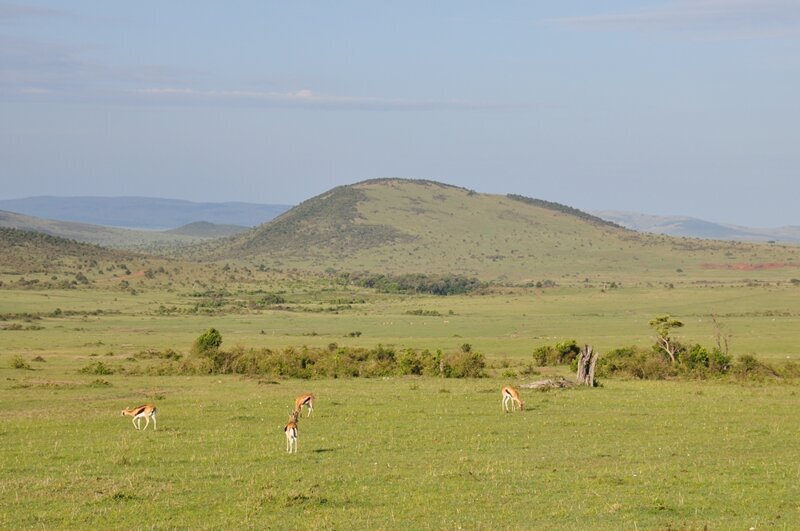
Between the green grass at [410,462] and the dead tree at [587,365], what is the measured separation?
2381 mm

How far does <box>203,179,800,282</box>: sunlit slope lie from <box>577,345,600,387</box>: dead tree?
101 meters

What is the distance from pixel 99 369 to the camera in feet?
126

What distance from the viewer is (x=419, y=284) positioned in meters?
120

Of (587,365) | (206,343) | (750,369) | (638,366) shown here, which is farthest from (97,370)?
(750,369)

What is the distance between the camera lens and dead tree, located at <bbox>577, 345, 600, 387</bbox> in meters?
32.3

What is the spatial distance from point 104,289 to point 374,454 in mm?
82417

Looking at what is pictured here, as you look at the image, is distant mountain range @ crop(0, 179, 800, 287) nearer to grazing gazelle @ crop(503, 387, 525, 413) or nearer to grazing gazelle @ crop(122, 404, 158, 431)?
grazing gazelle @ crop(122, 404, 158, 431)

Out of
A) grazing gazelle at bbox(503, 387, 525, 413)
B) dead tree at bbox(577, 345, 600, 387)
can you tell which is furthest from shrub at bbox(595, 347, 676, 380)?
grazing gazelle at bbox(503, 387, 525, 413)

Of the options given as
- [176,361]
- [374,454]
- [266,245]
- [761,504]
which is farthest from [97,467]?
[266,245]

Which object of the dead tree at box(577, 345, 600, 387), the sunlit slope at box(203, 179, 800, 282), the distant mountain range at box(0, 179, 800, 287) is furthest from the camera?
the sunlit slope at box(203, 179, 800, 282)

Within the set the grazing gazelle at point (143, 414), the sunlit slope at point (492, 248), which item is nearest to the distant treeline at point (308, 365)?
the grazing gazelle at point (143, 414)

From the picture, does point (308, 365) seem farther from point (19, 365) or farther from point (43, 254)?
point (43, 254)

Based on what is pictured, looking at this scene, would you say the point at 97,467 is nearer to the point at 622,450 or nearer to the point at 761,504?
the point at 622,450

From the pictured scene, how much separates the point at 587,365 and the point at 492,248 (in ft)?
455
